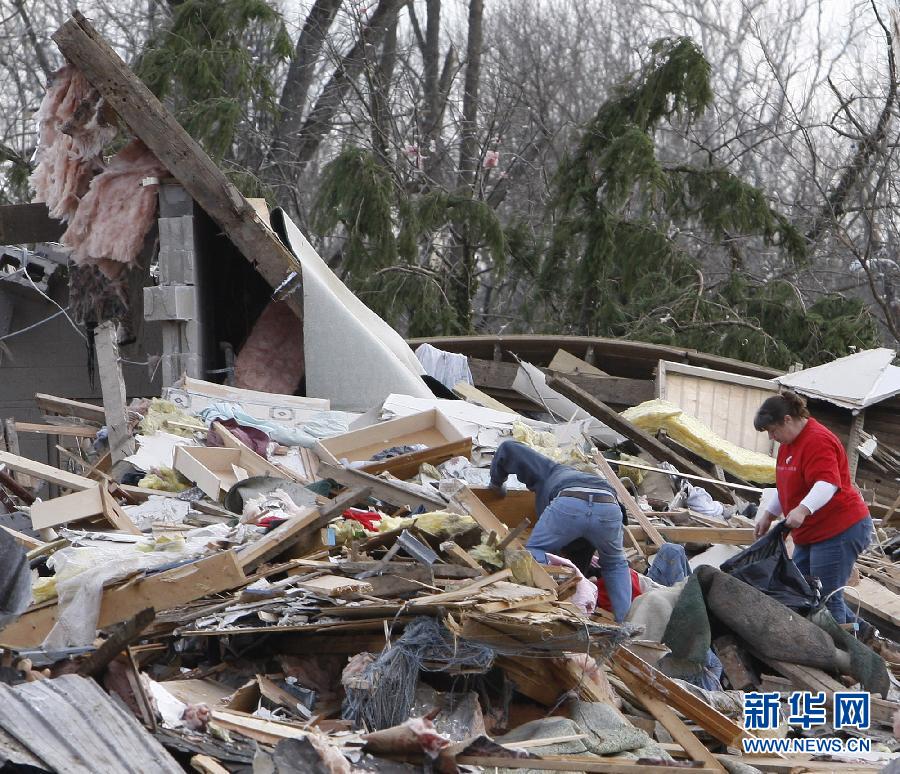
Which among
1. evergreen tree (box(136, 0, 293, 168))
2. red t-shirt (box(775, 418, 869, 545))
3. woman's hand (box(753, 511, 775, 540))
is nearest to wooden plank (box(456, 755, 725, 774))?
red t-shirt (box(775, 418, 869, 545))

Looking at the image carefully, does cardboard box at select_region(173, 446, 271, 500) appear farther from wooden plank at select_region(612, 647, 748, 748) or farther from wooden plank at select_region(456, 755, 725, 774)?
wooden plank at select_region(456, 755, 725, 774)

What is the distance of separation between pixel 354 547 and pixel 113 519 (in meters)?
1.88

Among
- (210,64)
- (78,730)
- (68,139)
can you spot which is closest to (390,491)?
(78,730)

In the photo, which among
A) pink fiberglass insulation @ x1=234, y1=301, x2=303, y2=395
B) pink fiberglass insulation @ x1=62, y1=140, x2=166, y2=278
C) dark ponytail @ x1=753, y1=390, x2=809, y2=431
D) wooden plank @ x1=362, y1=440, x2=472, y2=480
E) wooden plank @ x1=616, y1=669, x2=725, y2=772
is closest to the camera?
wooden plank @ x1=616, y1=669, x2=725, y2=772

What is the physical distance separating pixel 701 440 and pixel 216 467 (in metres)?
4.65

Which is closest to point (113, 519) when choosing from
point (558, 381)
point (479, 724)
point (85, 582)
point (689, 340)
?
point (85, 582)

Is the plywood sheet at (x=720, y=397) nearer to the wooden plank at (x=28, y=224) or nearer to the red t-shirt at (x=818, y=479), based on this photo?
the red t-shirt at (x=818, y=479)

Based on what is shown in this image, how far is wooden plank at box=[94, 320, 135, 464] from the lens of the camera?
927cm

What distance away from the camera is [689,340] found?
14969mm

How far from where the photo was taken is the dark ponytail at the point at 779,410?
664cm

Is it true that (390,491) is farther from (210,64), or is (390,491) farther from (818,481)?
(210,64)

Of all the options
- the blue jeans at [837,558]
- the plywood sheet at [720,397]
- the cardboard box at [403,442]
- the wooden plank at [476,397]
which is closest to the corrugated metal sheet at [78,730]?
the cardboard box at [403,442]

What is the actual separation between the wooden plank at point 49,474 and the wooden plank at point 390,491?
180cm

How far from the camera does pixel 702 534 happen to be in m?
8.30
